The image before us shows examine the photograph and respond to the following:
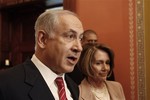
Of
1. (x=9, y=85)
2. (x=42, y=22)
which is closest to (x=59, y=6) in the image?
(x=42, y=22)

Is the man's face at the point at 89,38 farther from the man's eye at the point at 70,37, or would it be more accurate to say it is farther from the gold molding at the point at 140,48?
the man's eye at the point at 70,37

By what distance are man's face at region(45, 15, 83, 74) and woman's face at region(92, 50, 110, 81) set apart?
2.31 ft

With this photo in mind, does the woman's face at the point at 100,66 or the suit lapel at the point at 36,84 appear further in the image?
the woman's face at the point at 100,66

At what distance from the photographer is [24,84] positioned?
1326 mm

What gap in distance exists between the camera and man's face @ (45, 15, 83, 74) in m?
1.43

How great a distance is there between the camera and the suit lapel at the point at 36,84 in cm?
132

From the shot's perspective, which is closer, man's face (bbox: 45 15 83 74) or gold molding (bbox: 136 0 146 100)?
man's face (bbox: 45 15 83 74)

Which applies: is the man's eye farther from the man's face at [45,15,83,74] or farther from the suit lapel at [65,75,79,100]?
the suit lapel at [65,75,79,100]

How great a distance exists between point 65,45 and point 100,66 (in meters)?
0.78

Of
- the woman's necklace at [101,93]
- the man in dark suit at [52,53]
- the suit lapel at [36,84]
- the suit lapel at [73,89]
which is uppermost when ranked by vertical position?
the man in dark suit at [52,53]

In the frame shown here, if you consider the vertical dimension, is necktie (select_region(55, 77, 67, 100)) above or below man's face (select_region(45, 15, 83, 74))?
below

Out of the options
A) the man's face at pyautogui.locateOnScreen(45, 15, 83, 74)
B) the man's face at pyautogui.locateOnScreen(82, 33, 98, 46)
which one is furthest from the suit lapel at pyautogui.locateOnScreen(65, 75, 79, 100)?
the man's face at pyautogui.locateOnScreen(82, 33, 98, 46)

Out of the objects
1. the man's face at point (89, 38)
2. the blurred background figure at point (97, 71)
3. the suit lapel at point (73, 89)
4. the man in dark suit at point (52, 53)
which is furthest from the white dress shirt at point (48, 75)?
the man's face at point (89, 38)

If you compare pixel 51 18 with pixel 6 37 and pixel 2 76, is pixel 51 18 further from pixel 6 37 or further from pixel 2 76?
pixel 6 37
